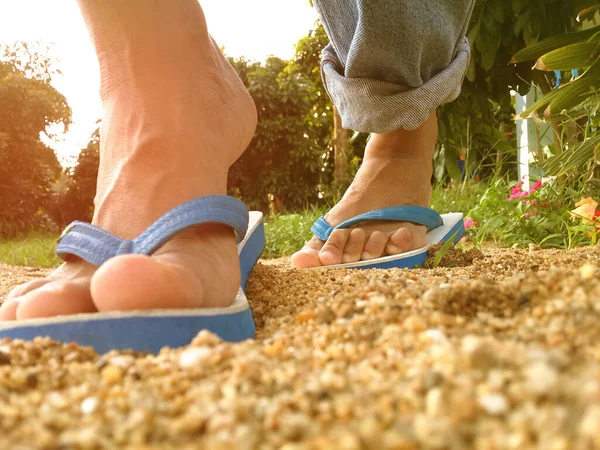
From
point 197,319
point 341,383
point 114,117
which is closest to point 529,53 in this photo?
point 114,117

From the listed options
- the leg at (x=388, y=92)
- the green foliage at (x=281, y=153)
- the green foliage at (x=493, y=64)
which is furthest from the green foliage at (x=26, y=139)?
the leg at (x=388, y=92)

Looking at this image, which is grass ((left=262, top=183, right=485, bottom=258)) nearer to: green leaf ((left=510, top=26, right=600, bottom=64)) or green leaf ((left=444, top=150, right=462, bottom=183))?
green leaf ((left=444, top=150, right=462, bottom=183))

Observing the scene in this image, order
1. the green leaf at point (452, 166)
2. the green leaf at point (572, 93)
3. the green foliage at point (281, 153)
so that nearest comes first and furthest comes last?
the green leaf at point (572, 93) → the green leaf at point (452, 166) → the green foliage at point (281, 153)

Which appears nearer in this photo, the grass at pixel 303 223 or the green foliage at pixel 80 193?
the grass at pixel 303 223

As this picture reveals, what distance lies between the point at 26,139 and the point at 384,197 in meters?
8.78

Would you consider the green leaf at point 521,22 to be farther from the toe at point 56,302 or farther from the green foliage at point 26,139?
the green foliage at point 26,139

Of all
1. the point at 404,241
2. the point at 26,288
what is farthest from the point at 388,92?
the point at 26,288

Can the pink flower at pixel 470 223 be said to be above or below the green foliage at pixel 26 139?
below

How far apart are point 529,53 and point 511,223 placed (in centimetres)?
84

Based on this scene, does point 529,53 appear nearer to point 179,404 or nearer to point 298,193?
point 179,404

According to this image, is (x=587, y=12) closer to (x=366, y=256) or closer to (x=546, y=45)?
(x=546, y=45)

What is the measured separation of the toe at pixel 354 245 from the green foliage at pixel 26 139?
768cm

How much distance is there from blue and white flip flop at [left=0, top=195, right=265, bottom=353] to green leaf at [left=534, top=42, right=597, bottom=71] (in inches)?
45.9

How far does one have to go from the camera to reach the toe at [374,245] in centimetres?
174
